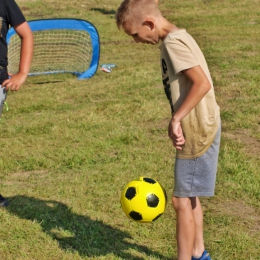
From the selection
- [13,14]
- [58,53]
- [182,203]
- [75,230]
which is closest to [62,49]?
[58,53]

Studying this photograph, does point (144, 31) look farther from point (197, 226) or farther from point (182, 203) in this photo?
point (197, 226)

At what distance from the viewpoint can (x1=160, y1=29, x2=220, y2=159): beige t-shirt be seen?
10.9ft

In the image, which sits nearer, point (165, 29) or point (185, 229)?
point (165, 29)

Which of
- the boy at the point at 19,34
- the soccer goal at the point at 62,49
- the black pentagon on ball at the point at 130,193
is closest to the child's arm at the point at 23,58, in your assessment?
the boy at the point at 19,34

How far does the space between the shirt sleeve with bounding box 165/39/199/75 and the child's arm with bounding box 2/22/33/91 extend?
1.74 m

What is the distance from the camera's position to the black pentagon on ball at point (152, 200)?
12.8 feet

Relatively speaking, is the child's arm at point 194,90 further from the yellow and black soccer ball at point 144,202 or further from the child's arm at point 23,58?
the child's arm at point 23,58

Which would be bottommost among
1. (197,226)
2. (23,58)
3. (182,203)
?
(197,226)

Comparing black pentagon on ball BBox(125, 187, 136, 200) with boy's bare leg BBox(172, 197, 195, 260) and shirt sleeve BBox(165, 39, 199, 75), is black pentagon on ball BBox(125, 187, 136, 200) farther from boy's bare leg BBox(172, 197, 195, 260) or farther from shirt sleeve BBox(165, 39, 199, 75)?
shirt sleeve BBox(165, 39, 199, 75)

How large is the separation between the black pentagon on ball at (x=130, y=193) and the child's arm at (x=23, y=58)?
1.39 m

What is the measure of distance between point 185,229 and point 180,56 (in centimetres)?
115

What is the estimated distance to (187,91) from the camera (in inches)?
136

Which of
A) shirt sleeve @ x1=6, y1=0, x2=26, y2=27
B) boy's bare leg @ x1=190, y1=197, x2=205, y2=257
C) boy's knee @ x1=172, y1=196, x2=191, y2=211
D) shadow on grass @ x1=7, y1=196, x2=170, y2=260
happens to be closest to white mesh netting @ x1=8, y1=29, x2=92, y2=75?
shadow on grass @ x1=7, y1=196, x2=170, y2=260

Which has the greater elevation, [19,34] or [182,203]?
[19,34]
